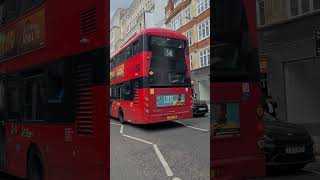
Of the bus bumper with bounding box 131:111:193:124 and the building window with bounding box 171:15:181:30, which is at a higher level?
the building window with bounding box 171:15:181:30

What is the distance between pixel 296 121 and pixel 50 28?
10.1 feet

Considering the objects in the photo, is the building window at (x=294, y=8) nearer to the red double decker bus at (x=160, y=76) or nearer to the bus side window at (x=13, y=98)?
the red double decker bus at (x=160, y=76)

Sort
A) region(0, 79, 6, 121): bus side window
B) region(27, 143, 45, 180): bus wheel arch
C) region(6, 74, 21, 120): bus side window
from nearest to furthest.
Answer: region(27, 143, 45, 180): bus wheel arch → region(6, 74, 21, 120): bus side window → region(0, 79, 6, 121): bus side window

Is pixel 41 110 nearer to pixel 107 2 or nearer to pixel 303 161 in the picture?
pixel 107 2

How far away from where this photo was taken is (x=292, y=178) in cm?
711

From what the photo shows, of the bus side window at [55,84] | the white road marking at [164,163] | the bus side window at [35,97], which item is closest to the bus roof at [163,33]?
the white road marking at [164,163]

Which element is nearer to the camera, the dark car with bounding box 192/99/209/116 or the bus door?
the dark car with bounding box 192/99/209/116

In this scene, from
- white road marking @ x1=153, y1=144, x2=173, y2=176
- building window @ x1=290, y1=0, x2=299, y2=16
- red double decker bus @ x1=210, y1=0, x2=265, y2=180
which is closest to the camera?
white road marking @ x1=153, y1=144, x2=173, y2=176

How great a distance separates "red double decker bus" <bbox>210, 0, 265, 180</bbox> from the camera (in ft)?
17.7

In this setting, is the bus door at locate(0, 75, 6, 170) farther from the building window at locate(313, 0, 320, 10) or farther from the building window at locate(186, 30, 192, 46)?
the building window at locate(313, 0, 320, 10)

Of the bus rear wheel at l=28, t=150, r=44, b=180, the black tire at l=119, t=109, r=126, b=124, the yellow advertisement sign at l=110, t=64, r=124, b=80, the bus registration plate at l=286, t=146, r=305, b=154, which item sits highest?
the yellow advertisement sign at l=110, t=64, r=124, b=80

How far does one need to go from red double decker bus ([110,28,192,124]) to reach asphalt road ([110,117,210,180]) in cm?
11

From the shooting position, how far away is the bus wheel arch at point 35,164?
6.91 m

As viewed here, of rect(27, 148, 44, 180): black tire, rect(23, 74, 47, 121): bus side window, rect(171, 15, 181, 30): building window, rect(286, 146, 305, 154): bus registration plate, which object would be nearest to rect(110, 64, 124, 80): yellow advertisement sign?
rect(171, 15, 181, 30): building window
